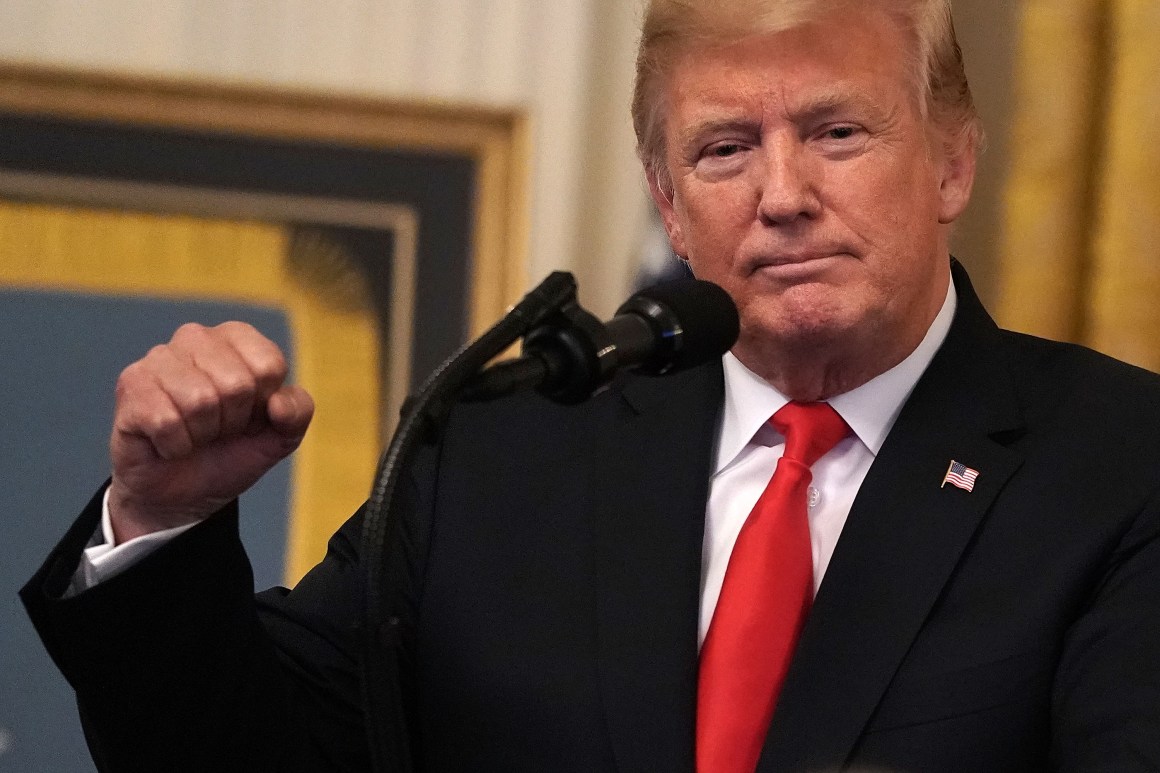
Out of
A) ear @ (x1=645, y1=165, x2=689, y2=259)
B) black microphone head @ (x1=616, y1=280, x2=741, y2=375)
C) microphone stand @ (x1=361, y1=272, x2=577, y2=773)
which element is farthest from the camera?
ear @ (x1=645, y1=165, x2=689, y2=259)

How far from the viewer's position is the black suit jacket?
1.32 metres

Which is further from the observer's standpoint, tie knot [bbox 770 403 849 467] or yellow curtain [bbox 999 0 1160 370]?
yellow curtain [bbox 999 0 1160 370]

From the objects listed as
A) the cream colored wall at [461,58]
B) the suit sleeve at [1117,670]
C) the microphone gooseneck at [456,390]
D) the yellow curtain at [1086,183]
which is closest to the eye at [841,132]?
the suit sleeve at [1117,670]

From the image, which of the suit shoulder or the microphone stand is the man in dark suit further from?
the microphone stand

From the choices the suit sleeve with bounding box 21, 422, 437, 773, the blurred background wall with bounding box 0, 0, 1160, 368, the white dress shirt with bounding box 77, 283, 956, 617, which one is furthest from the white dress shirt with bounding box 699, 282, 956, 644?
the blurred background wall with bounding box 0, 0, 1160, 368

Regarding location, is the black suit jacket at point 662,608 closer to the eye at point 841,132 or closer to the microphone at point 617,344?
the eye at point 841,132

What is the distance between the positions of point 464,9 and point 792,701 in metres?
1.58

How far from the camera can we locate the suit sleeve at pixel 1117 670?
1.18 metres

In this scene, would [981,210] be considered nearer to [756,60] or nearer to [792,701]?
[756,60]

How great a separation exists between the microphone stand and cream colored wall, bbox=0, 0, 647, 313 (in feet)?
5.13

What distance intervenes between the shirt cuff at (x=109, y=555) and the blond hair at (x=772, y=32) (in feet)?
2.50

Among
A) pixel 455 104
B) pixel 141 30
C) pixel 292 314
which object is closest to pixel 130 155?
pixel 141 30

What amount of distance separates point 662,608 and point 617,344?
0.56 m

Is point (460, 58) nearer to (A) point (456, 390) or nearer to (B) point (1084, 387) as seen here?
(B) point (1084, 387)
